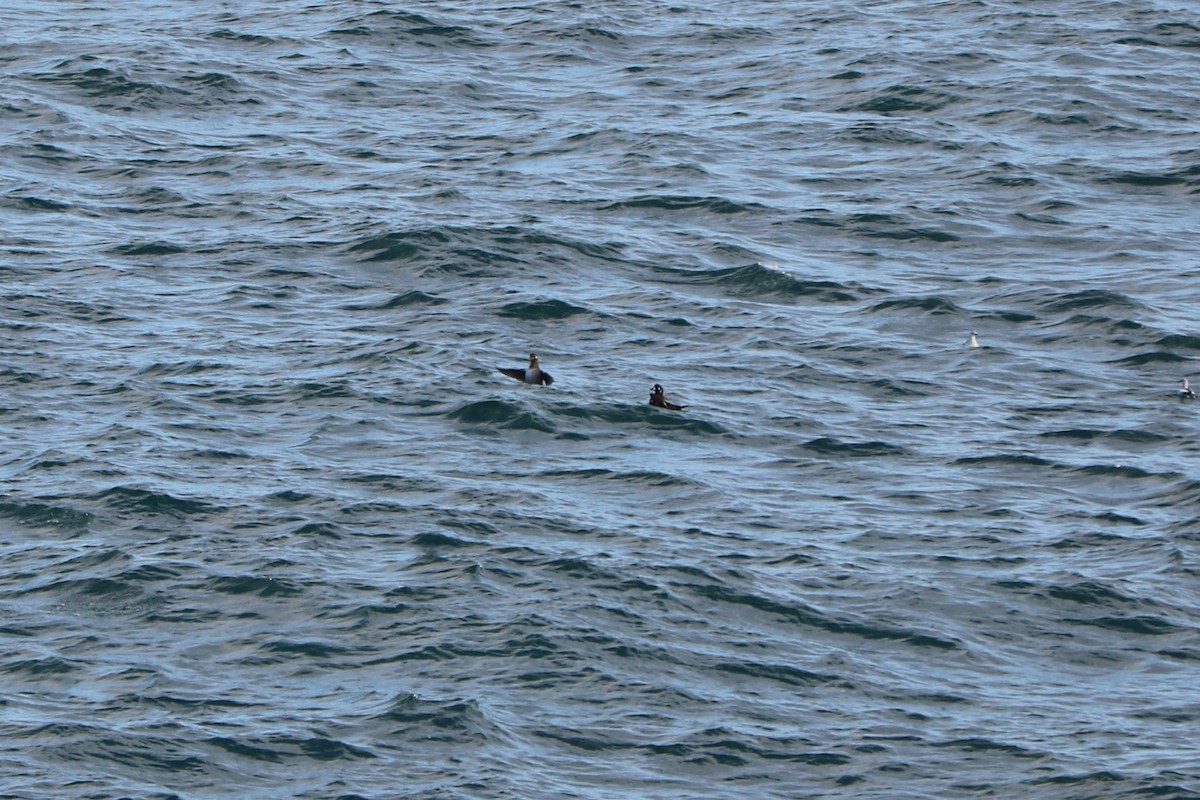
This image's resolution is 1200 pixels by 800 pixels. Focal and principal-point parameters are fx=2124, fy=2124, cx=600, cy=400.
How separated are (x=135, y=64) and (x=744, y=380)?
20.5 m

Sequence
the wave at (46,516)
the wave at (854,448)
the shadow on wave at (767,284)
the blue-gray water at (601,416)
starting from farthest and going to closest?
the shadow on wave at (767,284), the wave at (854,448), the wave at (46,516), the blue-gray water at (601,416)

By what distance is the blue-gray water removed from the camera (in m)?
22.9

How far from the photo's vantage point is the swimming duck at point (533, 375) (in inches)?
1217

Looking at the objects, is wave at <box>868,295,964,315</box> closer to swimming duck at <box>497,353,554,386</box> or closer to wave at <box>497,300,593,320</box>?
wave at <box>497,300,593,320</box>

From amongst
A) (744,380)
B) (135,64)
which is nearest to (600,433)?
(744,380)

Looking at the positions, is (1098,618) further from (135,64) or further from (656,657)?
(135,64)

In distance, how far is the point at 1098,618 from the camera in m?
25.3

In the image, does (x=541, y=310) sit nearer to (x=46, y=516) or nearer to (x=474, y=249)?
(x=474, y=249)

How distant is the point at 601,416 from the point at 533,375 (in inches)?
47.3

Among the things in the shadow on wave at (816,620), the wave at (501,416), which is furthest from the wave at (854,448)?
the shadow on wave at (816,620)

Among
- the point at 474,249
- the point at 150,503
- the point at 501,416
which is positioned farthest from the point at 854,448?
the point at 150,503

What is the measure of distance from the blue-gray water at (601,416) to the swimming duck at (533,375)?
0.30m

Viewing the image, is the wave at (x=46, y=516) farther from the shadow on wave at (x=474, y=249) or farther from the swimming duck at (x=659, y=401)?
the shadow on wave at (x=474, y=249)

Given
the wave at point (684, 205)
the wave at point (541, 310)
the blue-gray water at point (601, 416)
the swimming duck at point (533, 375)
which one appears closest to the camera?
the blue-gray water at point (601, 416)
